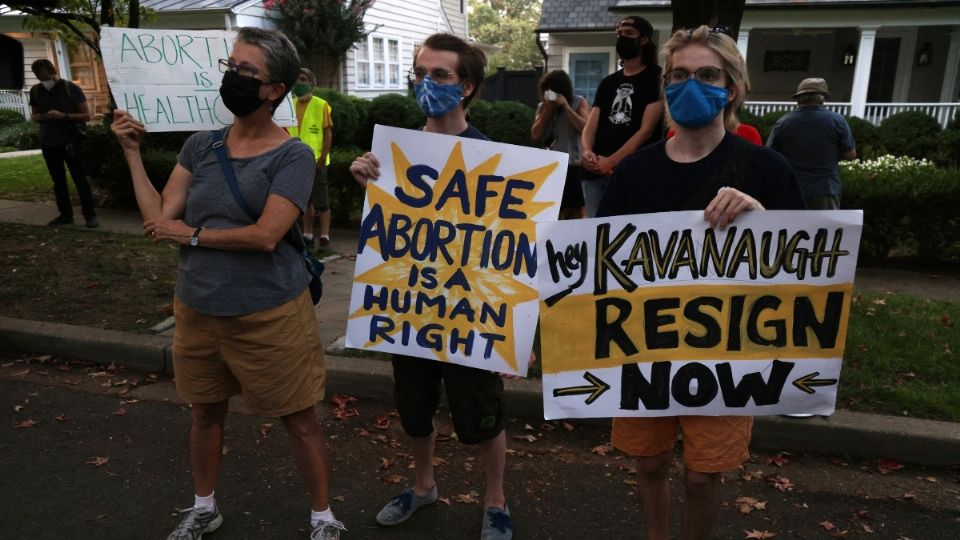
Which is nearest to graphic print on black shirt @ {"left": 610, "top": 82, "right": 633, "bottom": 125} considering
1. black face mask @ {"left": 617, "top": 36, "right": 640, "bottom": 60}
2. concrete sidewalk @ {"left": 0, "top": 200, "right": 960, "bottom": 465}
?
black face mask @ {"left": 617, "top": 36, "right": 640, "bottom": 60}

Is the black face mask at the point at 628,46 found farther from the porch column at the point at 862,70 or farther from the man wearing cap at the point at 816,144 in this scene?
the porch column at the point at 862,70

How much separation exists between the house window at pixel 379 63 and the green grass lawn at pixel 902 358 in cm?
1807

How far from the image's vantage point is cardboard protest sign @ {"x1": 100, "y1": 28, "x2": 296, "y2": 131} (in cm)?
294

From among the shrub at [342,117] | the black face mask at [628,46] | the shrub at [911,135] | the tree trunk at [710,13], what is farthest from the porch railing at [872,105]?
the black face mask at [628,46]

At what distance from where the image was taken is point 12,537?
3.01 meters

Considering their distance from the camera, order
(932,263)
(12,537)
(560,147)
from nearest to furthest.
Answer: (12,537) → (560,147) → (932,263)

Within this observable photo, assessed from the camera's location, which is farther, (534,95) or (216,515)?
(534,95)

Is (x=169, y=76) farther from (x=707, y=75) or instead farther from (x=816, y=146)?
(x=816, y=146)

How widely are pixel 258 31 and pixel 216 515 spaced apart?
2013 millimetres

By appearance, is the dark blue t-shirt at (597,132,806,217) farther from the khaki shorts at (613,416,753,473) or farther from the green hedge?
the green hedge

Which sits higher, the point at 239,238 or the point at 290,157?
the point at 290,157

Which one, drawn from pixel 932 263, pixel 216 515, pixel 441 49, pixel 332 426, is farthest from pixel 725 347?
pixel 932 263

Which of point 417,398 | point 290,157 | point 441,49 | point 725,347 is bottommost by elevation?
point 417,398

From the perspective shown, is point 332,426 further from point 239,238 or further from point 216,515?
point 239,238
